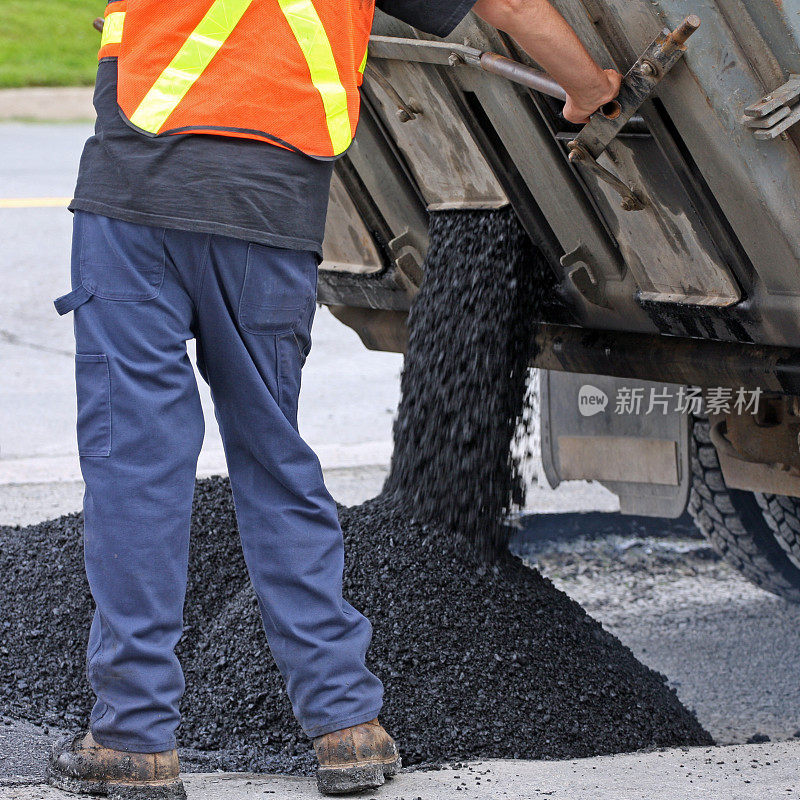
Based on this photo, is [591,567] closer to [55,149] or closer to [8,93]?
[55,149]

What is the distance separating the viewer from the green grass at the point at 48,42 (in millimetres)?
18734

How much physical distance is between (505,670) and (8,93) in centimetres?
1675

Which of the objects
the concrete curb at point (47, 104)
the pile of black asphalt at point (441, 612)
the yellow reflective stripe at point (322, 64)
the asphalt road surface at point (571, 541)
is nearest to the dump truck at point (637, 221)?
the pile of black asphalt at point (441, 612)

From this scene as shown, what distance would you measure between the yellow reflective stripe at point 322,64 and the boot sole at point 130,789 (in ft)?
3.97

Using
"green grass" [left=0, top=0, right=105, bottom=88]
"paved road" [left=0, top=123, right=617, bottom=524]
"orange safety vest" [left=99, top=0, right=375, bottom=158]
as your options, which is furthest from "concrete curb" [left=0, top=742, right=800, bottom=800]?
"green grass" [left=0, top=0, right=105, bottom=88]

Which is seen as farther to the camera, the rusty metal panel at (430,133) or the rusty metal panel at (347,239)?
the rusty metal panel at (347,239)

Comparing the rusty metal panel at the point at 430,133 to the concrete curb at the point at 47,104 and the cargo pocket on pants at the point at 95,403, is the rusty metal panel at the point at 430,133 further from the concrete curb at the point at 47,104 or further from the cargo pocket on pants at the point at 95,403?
the concrete curb at the point at 47,104

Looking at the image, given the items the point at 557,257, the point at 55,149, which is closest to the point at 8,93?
the point at 55,149

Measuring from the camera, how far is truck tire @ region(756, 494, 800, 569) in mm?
4480

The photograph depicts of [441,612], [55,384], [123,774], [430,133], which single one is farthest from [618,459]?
[55,384]

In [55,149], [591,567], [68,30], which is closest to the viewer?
[591,567]

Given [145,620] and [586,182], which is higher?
[586,182]

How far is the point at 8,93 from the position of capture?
A: 18031mm

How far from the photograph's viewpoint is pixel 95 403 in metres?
2.28
